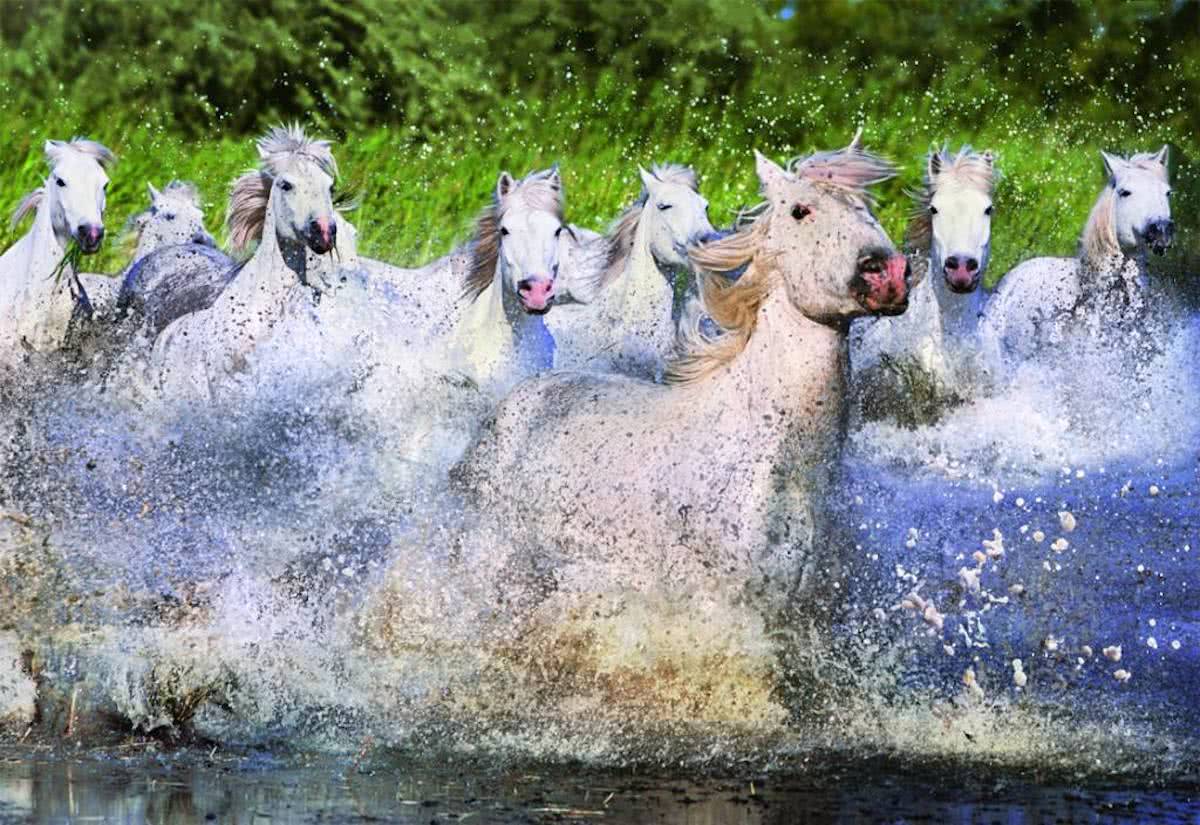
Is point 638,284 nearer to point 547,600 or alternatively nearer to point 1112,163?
point 1112,163

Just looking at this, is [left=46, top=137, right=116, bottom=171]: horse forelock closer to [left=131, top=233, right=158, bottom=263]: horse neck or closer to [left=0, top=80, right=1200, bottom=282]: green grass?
[left=131, top=233, right=158, bottom=263]: horse neck

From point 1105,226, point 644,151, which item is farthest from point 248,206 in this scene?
point 644,151

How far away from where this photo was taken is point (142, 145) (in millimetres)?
14844


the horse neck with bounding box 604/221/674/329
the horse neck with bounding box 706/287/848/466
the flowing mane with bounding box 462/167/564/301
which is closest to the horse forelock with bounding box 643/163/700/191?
the horse neck with bounding box 604/221/674/329

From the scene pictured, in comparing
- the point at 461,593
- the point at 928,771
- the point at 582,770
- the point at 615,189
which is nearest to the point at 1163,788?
the point at 928,771

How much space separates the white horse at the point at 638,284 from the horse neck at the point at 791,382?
10.4 ft

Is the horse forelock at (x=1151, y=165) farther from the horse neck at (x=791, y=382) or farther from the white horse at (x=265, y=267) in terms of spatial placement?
the horse neck at (x=791, y=382)

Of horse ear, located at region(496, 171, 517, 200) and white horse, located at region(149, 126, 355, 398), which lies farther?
white horse, located at region(149, 126, 355, 398)

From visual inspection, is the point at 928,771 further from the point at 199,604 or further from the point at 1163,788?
the point at 199,604

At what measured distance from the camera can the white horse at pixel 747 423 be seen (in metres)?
7.34

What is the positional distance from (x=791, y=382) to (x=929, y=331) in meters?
3.98

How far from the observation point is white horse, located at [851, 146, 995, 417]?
11102mm

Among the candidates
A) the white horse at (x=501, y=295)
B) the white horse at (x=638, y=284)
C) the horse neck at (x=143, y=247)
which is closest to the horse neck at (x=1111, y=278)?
the white horse at (x=638, y=284)

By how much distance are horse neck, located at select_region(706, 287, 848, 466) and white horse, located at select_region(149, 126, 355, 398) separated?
3.02 meters
